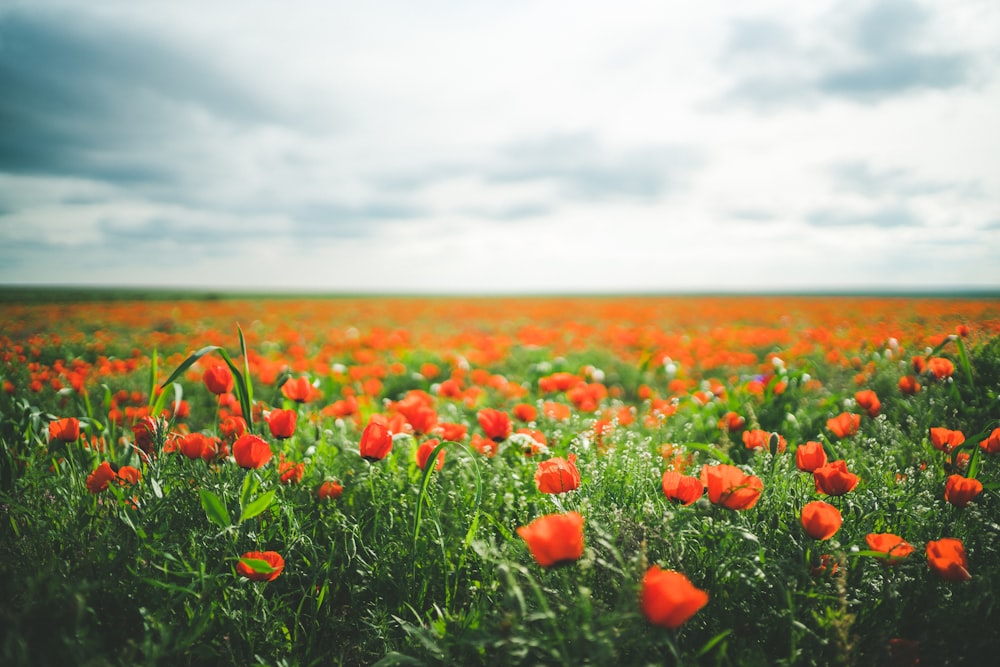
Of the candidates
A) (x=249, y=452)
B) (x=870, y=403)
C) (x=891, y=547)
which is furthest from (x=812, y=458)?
(x=249, y=452)

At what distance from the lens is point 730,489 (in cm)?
147

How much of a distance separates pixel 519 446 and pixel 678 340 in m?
5.39

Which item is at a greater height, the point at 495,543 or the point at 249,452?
the point at 249,452

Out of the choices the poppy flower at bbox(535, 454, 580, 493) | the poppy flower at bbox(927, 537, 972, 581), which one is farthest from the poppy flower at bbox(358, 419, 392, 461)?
the poppy flower at bbox(927, 537, 972, 581)

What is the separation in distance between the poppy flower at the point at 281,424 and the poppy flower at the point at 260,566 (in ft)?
1.87

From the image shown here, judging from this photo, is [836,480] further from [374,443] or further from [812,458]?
[374,443]

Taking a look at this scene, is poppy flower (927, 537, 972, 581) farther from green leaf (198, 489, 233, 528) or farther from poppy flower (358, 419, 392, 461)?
green leaf (198, 489, 233, 528)

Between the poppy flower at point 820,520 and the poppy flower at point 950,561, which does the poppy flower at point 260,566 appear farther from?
the poppy flower at point 950,561

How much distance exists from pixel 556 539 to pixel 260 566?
0.93 metres

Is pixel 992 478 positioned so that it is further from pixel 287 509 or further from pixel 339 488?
pixel 287 509

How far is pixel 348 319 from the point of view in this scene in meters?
12.8

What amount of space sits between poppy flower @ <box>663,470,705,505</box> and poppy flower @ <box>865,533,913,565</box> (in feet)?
1.76

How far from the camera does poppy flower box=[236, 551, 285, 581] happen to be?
1.38m

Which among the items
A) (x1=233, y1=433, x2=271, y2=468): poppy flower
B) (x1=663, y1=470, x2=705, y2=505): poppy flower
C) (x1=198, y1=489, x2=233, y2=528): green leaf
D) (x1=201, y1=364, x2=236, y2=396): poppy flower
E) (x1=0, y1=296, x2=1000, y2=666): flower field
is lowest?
(x1=0, y1=296, x2=1000, y2=666): flower field
